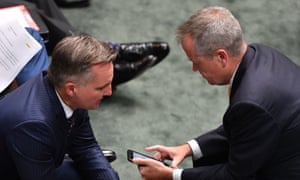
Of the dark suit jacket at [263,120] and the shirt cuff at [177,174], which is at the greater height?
the dark suit jacket at [263,120]

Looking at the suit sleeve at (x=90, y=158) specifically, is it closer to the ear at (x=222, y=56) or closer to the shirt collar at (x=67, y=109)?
the shirt collar at (x=67, y=109)

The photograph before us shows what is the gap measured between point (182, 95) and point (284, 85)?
44.6 inches

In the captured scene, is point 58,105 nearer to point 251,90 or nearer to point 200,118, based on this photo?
point 251,90

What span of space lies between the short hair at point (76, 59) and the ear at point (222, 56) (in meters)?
0.34

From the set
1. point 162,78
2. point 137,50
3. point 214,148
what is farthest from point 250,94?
point 162,78

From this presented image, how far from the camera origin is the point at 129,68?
2531 mm

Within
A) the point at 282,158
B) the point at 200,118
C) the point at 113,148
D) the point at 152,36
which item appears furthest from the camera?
the point at 152,36

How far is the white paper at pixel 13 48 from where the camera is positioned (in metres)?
2.01

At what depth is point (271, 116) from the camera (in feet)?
5.18

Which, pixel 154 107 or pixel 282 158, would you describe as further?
pixel 154 107

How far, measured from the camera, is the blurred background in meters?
2.53

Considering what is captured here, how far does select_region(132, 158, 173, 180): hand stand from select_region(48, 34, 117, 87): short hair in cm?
48

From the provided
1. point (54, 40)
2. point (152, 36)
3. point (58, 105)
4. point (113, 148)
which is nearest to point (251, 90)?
point (58, 105)

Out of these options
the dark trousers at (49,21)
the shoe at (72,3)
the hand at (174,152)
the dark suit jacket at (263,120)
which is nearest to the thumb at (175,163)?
the hand at (174,152)
